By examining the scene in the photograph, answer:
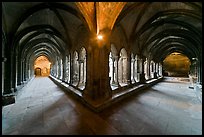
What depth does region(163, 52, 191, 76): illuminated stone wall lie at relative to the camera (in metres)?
20.0

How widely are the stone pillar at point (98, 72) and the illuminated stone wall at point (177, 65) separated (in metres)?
20.0

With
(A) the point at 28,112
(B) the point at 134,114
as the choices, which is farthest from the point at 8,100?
(B) the point at 134,114

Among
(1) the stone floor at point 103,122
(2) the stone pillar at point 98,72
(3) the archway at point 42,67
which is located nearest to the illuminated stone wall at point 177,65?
(1) the stone floor at point 103,122

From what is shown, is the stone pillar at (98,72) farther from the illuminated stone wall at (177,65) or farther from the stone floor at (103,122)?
the illuminated stone wall at (177,65)

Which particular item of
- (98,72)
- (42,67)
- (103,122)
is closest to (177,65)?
(98,72)

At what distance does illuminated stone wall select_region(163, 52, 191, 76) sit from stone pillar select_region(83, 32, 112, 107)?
786 inches

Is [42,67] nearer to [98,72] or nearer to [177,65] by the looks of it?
[98,72]

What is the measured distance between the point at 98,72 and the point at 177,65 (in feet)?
69.8

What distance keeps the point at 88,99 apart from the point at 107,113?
3.32 feet

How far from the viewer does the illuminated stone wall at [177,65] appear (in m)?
20.0

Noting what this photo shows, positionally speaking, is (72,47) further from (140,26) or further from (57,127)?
(57,127)

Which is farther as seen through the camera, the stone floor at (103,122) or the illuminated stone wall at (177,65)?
the illuminated stone wall at (177,65)

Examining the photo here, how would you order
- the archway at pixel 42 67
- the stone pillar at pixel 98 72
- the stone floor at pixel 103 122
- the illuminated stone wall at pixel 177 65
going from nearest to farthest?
the stone floor at pixel 103 122, the stone pillar at pixel 98 72, the illuminated stone wall at pixel 177 65, the archway at pixel 42 67

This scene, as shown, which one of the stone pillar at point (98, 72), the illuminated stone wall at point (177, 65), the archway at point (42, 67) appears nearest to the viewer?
the stone pillar at point (98, 72)
